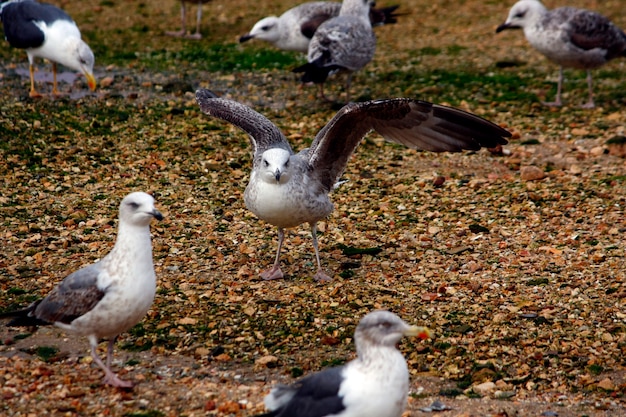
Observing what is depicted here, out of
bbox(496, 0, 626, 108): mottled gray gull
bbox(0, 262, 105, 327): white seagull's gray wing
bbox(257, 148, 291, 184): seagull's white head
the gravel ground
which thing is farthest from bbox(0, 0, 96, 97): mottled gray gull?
bbox(0, 262, 105, 327): white seagull's gray wing

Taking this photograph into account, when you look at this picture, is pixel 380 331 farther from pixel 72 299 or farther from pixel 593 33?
pixel 593 33

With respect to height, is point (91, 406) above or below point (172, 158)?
below

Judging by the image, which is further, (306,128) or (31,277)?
(306,128)

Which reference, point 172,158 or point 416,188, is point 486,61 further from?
point 172,158

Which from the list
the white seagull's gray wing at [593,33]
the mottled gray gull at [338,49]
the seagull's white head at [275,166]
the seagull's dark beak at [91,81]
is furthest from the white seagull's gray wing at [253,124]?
the white seagull's gray wing at [593,33]

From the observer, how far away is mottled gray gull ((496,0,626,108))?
424 inches

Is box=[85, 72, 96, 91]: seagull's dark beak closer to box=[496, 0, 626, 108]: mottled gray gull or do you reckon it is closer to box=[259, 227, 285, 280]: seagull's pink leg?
box=[259, 227, 285, 280]: seagull's pink leg

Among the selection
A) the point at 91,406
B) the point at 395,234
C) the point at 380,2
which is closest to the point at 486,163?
the point at 395,234

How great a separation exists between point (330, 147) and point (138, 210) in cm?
212

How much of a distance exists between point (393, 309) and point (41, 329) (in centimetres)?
246

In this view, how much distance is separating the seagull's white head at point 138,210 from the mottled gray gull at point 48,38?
604 centimetres

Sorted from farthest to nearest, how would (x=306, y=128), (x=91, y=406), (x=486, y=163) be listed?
1. (x=306, y=128)
2. (x=486, y=163)
3. (x=91, y=406)

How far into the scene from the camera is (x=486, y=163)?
360 inches

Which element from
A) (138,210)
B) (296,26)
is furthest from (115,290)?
(296,26)
